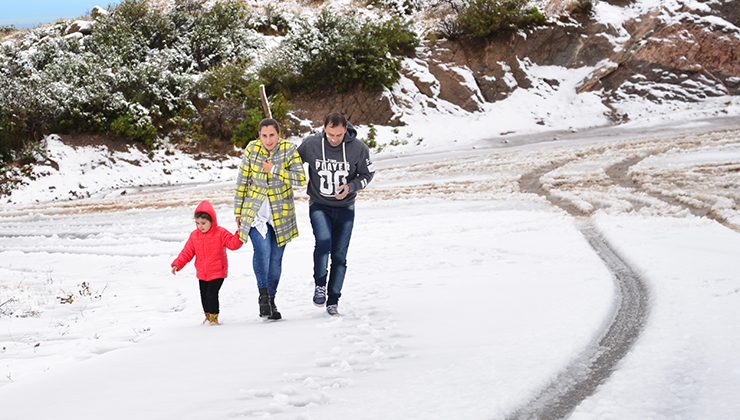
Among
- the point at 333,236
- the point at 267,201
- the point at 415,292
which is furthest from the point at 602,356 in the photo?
the point at 267,201

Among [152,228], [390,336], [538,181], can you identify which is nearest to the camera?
[390,336]

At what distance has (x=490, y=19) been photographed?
2533cm

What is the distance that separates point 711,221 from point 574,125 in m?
15.3

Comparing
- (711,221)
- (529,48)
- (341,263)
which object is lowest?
(711,221)

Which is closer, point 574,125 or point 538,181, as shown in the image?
point 538,181

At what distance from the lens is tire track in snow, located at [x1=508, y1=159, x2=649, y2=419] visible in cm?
346

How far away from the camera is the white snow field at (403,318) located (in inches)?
139

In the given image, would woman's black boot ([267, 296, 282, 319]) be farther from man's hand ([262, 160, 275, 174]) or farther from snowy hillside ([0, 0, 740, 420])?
man's hand ([262, 160, 275, 174])

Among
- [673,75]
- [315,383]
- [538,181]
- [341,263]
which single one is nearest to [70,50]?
[538,181]

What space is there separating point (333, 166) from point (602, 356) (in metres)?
2.47

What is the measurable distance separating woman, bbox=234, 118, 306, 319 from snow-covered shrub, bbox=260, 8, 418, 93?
17542 millimetres

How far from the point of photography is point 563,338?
4.44 meters

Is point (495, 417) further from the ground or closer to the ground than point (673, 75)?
closer to the ground

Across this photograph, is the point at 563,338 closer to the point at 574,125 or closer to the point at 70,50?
the point at 574,125
